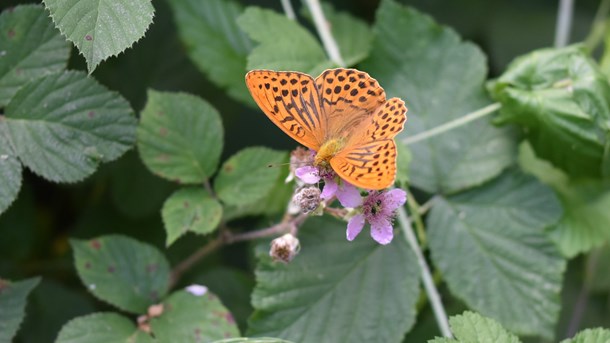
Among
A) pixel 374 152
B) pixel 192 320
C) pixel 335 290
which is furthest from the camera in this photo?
pixel 335 290

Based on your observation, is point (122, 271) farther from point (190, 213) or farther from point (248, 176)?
point (248, 176)

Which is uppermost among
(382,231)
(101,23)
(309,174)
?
(101,23)

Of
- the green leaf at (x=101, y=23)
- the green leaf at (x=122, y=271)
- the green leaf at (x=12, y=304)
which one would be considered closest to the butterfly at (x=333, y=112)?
the green leaf at (x=101, y=23)

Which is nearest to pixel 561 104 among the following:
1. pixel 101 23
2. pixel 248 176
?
pixel 248 176

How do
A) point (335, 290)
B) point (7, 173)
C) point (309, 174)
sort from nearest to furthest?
1. point (309, 174)
2. point (7, 173)
3. point (335, 290)

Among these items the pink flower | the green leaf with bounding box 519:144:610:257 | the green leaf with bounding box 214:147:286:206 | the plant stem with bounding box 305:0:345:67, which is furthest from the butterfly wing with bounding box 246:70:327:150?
the green leaf with bounding box 519:144:610:257

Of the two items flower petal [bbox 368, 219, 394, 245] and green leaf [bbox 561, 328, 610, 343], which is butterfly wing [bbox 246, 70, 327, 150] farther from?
green leaf [bbox 561, 328, 610, 343]

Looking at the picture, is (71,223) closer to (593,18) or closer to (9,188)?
(9,188)
